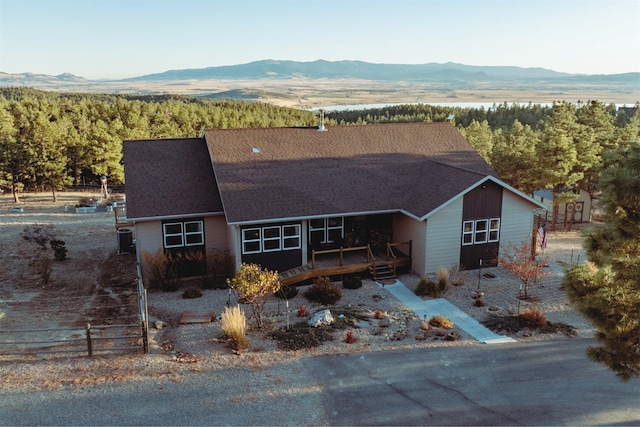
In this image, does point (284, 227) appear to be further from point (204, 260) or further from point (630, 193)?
point (630, 193)

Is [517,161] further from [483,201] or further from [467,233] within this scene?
[467,233]

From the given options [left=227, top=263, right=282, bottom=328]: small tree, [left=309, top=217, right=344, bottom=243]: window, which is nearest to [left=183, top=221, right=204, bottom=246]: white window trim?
[left=309, top=217, right=344, bottom=243]: window

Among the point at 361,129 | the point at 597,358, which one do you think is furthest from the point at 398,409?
the point at 361,129

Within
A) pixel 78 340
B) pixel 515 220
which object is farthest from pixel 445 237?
pixel 78 340

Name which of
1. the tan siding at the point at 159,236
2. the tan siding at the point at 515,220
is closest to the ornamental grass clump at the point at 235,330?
the tan siding at the point at 159,236

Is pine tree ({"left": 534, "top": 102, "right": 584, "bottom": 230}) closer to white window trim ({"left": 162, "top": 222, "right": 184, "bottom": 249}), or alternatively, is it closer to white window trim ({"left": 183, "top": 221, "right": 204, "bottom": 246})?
white window trim ({"left": 183, "top": 221, "right": 204, "bottom": 246})

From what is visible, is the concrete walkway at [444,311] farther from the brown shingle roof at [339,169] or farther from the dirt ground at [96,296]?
the brown shingle roof at [339,169]

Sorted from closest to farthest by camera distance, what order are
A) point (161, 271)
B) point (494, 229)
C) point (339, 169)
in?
point (161, 271) < point (494, 229) < point (339, 169)
